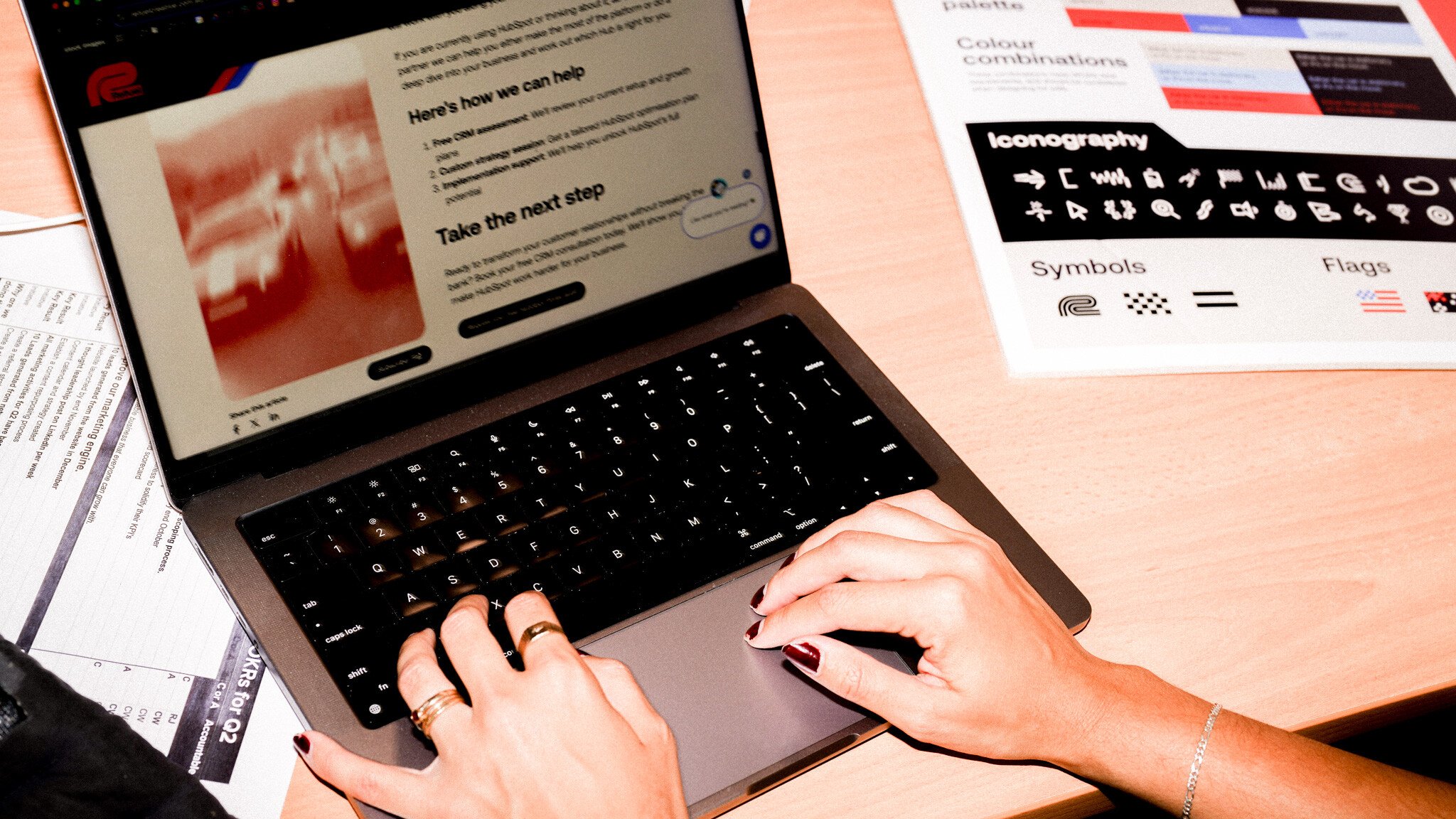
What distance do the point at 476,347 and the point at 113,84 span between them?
0.79 feet

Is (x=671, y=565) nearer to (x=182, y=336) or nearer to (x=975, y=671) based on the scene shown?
(x=975, y=671)

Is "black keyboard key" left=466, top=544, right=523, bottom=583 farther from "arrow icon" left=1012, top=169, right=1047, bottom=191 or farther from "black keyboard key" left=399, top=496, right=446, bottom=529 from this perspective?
"arrow icon" left=1012, top=169, right=1047, bottom=191

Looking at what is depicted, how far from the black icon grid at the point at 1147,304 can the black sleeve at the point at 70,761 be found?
694 mm

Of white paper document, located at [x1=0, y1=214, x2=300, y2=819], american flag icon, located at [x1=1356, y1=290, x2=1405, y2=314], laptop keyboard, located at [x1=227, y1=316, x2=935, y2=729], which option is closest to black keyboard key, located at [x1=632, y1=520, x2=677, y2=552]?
laptop keyboard, located at [x1=227, y1=316, x2=935, y2=729]

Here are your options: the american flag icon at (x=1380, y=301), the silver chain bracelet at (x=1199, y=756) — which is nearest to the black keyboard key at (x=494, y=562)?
the silver chain bracelet at (x=1199, y=756)

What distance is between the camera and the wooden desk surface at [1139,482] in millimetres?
585

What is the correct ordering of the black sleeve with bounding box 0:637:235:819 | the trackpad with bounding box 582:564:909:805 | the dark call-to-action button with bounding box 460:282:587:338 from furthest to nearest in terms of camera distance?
the dark call-to-action button with bounding box 460:282:587:338, the trackpad with bounding box 582:564:909:805, the black sleeve with bounding box 0:637:235:819

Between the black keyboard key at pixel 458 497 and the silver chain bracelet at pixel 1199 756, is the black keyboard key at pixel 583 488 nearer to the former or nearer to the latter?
the black keyboard key at pixel 458 497

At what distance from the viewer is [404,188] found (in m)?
0.59

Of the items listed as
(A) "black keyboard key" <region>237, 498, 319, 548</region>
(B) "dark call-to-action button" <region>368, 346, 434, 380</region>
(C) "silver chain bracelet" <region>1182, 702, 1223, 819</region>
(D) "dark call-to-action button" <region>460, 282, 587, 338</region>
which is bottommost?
(C) "silver chain bracelet" <region>1182, 702, 1223, 819</region>

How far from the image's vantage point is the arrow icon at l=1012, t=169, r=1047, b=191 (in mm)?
828

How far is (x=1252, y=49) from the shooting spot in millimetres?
937

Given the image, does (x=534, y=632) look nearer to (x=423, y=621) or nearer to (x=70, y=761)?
(x=423, y=621)

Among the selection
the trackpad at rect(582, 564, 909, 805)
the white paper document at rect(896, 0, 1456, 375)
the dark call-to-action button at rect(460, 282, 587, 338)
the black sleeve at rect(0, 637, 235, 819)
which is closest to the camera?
the black sleeve at rect(0, 637, 235, 819)
